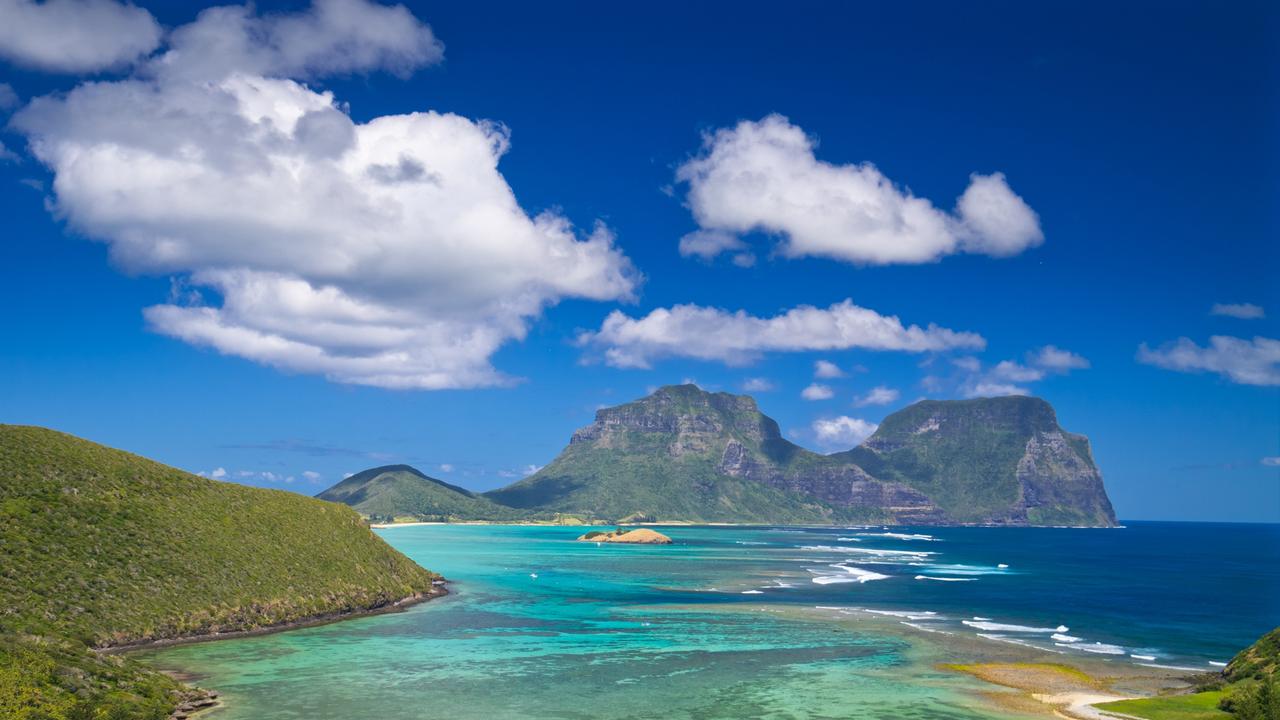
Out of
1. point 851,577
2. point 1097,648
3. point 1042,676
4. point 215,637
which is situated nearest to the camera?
point 1042,676

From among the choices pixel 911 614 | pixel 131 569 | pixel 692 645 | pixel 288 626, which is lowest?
pixel 911 614

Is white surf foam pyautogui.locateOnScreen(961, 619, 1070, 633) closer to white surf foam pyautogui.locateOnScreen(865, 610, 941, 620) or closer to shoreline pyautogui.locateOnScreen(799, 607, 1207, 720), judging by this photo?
white surf foam pyautogui.locateOnScreen(865, 610, 941, 620)

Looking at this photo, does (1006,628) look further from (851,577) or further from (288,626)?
(288,626)

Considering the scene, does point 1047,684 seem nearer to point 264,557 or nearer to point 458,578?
point 264,557

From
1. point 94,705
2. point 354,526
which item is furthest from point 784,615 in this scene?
point 94,705

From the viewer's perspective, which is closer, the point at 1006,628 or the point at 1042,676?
the point at 1042,676

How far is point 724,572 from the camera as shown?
152m

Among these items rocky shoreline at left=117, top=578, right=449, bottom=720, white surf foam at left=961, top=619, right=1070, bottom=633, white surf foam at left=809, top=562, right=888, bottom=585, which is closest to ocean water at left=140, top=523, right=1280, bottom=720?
white surf foam at left=961, top=619, right=1070, bottom=633

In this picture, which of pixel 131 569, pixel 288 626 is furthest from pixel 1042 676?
pixel 131 569

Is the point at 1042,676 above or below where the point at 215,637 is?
below

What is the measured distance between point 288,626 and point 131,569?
583 inches

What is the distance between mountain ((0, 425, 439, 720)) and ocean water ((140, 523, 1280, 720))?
4.24 metres

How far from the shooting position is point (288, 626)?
255ft

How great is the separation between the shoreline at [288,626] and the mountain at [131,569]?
0.34 metres
